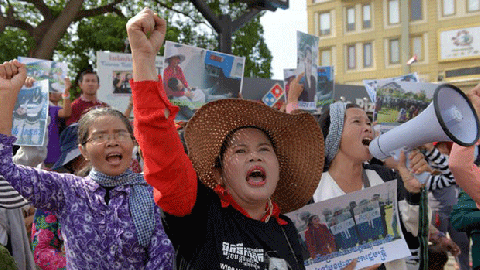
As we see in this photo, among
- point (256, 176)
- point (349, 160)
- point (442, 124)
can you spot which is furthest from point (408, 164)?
point (256, 176)

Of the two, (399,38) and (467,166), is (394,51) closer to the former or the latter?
(399,38)

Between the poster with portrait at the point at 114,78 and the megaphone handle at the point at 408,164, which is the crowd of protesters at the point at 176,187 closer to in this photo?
the megaphone handle at the point at 408,164

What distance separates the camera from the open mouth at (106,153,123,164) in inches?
107

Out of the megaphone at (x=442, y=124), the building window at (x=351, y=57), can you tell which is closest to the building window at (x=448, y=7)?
the building window at (x=351, y=57)

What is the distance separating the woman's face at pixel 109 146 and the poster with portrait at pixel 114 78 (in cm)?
470

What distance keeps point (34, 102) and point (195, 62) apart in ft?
4.86

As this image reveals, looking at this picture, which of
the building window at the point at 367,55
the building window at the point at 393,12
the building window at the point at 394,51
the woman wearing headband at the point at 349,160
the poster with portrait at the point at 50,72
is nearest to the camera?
the woman wearing headband at the point at 349,160

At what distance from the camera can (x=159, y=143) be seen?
73.7 inches

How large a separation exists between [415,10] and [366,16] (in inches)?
136

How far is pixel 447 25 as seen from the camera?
40.7 m

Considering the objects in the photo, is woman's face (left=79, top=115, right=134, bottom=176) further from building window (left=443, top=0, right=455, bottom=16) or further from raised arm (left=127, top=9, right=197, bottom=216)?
building window (left=443, top=0, right=455, bottom=16)

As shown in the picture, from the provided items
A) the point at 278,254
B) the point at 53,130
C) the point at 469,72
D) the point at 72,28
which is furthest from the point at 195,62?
the point at 469,72

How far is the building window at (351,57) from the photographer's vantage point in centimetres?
4372

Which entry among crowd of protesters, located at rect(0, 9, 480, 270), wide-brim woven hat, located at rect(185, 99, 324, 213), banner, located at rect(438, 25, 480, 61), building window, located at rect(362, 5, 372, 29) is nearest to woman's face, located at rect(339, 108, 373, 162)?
crowd of protesters, located at rect(0, 9, 480, 270)
